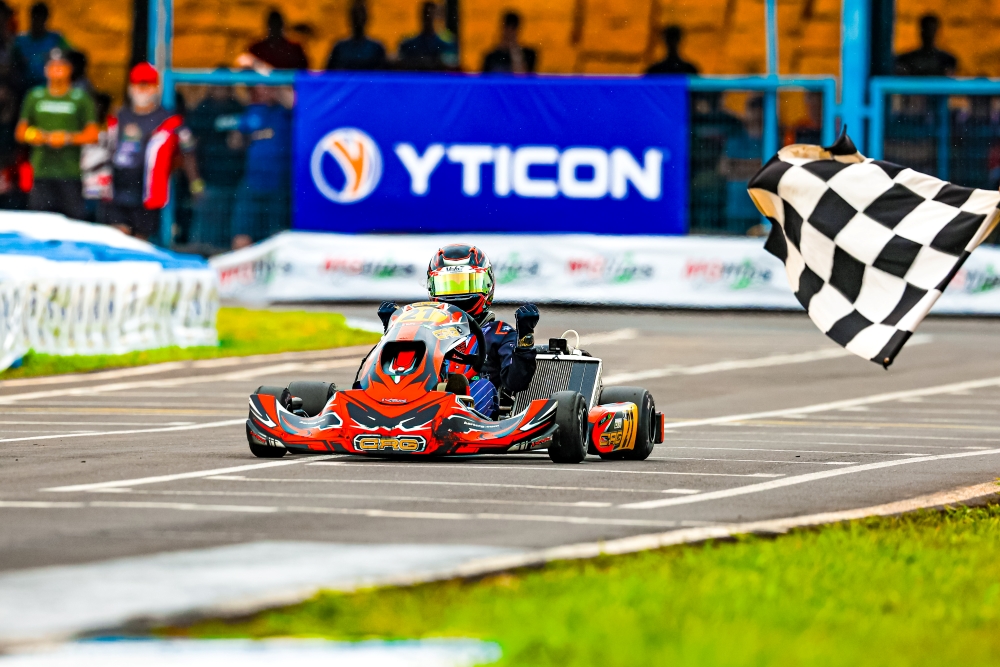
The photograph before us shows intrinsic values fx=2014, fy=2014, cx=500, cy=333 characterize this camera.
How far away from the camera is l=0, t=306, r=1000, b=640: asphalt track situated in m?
7.57

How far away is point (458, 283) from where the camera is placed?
11.3 m

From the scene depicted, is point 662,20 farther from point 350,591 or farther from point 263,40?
point 350,591

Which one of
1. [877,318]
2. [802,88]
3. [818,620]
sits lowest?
[818,620]

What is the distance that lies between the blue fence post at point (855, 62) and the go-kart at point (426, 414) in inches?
543

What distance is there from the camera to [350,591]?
238 inches

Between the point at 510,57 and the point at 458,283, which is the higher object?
the point at 510,57

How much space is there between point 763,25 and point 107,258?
13.9 metres

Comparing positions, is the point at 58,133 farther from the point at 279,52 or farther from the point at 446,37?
the point at 446,37

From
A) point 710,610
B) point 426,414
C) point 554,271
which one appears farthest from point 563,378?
point 554,271

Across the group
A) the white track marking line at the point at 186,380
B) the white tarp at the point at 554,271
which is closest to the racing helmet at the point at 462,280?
the white track marking line at the point at 186,380

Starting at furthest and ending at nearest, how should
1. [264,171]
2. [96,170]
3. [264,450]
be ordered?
[264,171]
[96,170]
[264,450]

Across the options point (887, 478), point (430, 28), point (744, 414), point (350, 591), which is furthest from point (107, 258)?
point (350, 591)

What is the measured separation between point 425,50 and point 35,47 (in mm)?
4922

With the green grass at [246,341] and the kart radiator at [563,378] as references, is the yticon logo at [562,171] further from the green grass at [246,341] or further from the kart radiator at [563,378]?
the kart radiator at [563,378]
